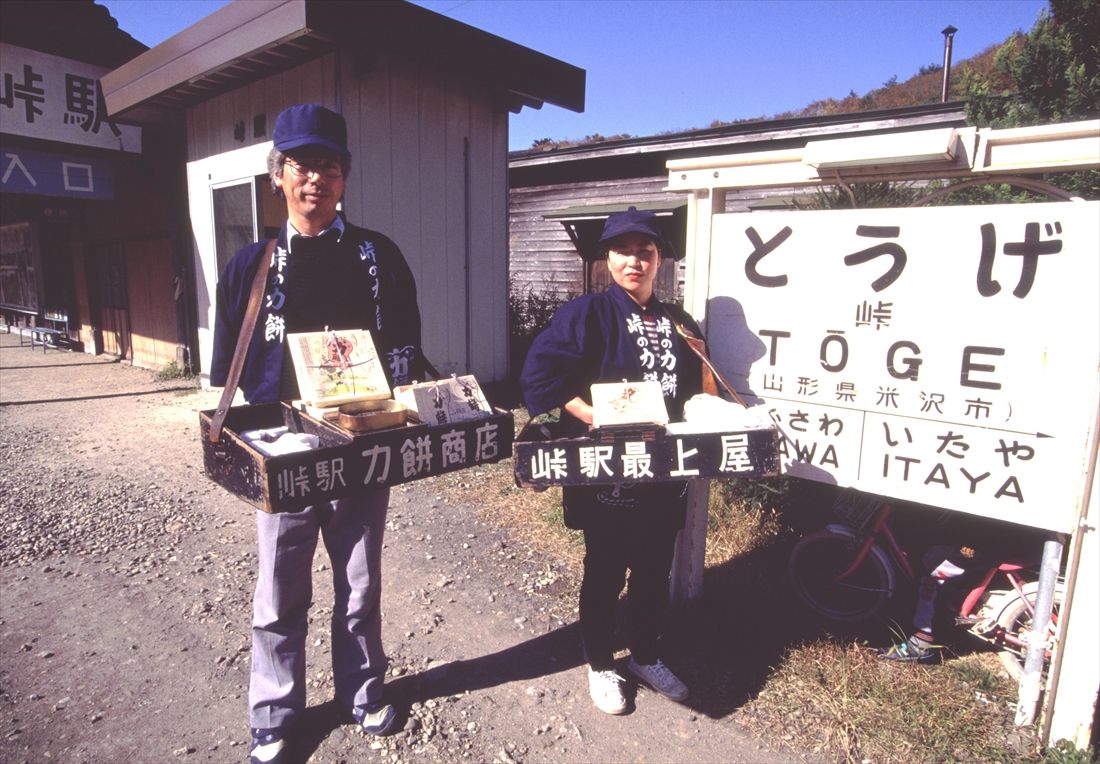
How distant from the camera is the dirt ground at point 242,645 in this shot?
2408 mm

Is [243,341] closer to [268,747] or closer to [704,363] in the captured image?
[268,747]

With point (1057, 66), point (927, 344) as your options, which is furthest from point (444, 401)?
point (1057, 66)

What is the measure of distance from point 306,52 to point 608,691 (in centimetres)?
650

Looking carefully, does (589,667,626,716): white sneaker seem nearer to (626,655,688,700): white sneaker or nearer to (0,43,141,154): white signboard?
(626,655,688,700): white sneaker

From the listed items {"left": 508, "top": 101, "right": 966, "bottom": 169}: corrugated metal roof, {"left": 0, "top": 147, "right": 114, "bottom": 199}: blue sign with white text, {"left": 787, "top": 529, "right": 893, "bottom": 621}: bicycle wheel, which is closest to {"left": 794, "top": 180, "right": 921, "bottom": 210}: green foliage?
{"left": 787, "top": 529, "right": 893, "bottom": 621}: bicycle wheel

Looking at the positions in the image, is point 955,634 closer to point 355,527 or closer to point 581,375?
point 581,375

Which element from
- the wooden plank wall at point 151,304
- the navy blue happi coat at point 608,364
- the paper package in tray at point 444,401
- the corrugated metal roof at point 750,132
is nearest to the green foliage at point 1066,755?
the navy blue happi coat at point 608,364

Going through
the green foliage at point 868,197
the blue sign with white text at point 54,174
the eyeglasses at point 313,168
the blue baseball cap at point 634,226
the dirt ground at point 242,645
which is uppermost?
the blue sign with white text at point 54,174

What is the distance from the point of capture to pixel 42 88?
814cm

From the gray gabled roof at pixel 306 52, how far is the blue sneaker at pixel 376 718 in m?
5.48

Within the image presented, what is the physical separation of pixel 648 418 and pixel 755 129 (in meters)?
9.60

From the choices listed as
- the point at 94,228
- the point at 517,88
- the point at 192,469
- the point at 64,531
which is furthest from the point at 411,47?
the point at 94,228

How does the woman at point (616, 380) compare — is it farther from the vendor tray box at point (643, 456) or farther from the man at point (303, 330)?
the man at point (303, 330)

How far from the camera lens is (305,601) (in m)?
2.26
